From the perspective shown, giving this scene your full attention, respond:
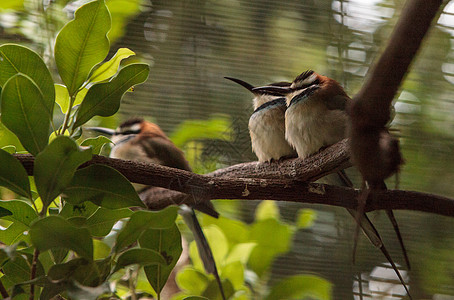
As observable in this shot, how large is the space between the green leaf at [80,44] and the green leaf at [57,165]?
0.15 meters

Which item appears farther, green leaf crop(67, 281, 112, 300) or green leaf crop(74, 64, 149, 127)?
green leaf crop(74, 64, 149, 127)

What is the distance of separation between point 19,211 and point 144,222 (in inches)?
7.5

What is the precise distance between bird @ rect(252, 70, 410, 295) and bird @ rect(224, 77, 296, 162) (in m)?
0.13

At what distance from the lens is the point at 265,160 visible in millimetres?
1292

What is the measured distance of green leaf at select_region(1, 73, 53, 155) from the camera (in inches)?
21.8

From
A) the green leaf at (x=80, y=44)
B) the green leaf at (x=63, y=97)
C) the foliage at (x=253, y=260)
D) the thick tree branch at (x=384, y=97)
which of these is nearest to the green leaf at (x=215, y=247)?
the foliage at (x=253, y=260)

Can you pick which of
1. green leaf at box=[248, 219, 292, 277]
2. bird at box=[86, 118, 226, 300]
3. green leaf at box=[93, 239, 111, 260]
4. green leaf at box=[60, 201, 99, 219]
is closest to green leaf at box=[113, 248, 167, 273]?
green leaf at box=[60, 201, 99, 219]

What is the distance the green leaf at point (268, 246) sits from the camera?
4.64 feet

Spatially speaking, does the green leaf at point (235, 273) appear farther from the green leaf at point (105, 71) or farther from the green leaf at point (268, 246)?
the green leaf at point (105, 71)

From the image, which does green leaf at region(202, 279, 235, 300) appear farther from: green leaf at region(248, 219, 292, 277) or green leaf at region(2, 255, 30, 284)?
green leaf at region(2, 255, 30, 284)

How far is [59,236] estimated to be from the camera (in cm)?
52

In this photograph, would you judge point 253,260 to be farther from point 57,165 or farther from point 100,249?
point 57,165

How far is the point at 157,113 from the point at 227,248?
1.46 feet

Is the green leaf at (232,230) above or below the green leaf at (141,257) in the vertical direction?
below
